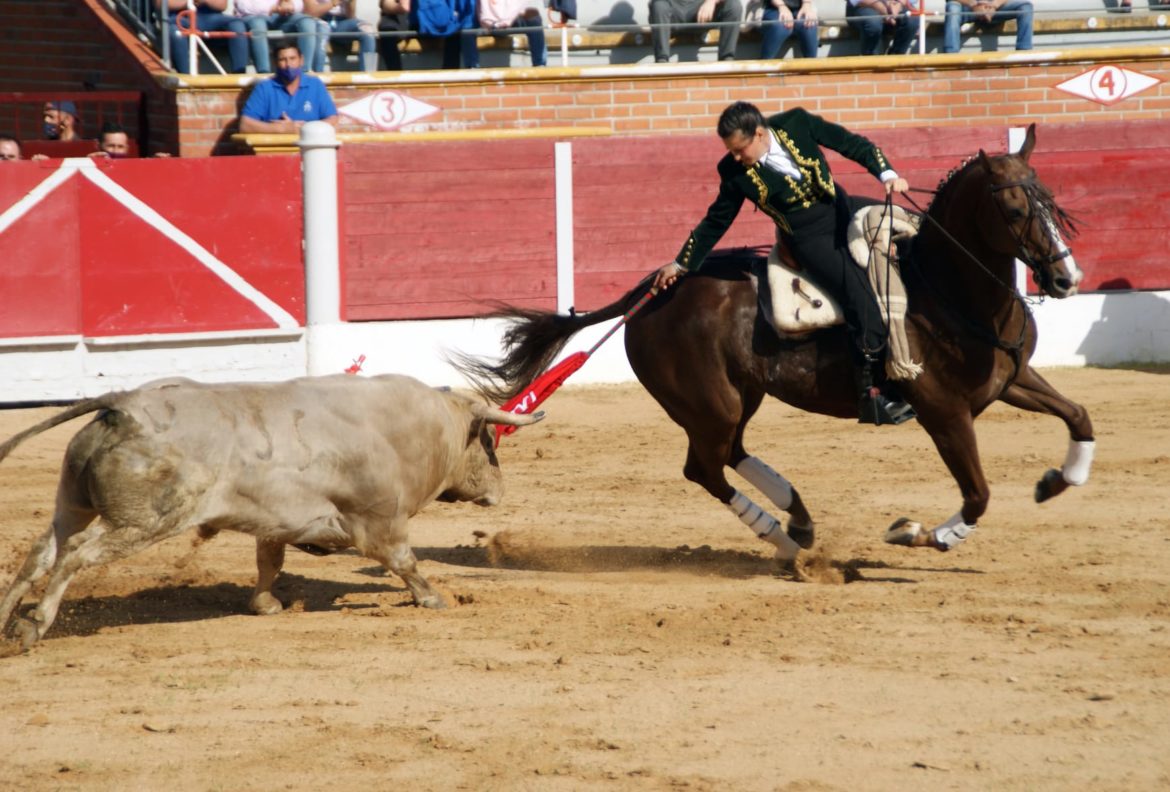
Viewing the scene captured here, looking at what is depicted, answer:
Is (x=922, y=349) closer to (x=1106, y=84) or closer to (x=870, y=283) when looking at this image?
(x=870, y=283)

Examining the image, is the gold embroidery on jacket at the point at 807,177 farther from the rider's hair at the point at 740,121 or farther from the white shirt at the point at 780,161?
the rider's hair at the point at 740,121

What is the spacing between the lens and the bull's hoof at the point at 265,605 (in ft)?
19.8

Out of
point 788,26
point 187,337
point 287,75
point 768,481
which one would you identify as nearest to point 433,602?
point 768,481

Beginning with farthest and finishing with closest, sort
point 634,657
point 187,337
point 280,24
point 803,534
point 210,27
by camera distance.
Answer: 1. point 280,24
2. point 210,27
3. point 187,337
4. point 803,534
5. point 634,657

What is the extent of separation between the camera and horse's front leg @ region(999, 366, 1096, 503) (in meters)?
6.38

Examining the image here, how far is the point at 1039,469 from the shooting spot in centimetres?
855

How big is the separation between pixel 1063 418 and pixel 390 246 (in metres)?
6.28

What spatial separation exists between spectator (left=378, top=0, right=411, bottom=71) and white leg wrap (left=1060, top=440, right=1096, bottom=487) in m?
8.01

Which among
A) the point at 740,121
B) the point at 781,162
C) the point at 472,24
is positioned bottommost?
the point at 781,162

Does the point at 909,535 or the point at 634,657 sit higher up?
the point at 909,535

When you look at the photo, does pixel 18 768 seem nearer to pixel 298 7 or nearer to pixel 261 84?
pixel 261 84

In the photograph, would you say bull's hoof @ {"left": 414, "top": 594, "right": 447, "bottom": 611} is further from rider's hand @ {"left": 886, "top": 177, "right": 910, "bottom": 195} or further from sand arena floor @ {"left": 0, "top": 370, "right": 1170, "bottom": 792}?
rider's hand @ {"left": 886, "top": 177, "right": 910, "bottom": 195}

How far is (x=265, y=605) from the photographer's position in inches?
238

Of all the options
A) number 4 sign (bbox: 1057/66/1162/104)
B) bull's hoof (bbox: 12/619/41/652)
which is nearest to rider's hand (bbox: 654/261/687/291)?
bull's hoof (bbox: 12/619/41/652)
